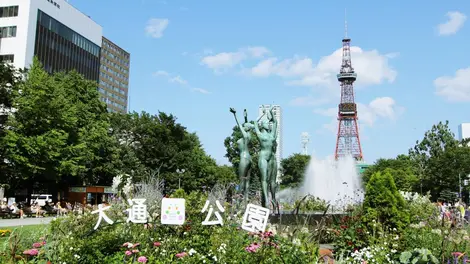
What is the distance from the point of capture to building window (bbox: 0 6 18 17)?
5784 centimetres

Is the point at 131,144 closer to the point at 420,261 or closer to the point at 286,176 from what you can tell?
the point at 286,176

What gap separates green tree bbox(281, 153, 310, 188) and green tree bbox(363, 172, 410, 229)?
68.4 m

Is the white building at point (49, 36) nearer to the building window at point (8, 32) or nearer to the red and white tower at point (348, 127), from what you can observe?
the building window at point (8, 32)

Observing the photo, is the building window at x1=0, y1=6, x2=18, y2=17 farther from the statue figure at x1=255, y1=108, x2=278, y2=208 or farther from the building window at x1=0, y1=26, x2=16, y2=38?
the statue figure at x1=255, y1=108, x2=278, y2=208

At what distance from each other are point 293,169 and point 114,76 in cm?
5977

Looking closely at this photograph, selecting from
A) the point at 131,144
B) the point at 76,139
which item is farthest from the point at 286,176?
the point at 76,139

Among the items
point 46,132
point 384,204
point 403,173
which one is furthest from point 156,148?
point 403,173

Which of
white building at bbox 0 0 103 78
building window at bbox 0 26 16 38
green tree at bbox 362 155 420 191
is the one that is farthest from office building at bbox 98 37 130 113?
green tree at bbox 362 155 420 191

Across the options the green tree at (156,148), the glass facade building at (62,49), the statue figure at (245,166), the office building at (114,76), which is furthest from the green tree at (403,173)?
the office building at (114,76)

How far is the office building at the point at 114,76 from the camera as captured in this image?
4513 inches

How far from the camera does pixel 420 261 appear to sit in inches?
270

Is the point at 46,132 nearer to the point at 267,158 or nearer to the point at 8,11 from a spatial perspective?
the point at 267,158

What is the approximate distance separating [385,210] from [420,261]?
3.83 meters

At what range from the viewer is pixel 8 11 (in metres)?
58.5
